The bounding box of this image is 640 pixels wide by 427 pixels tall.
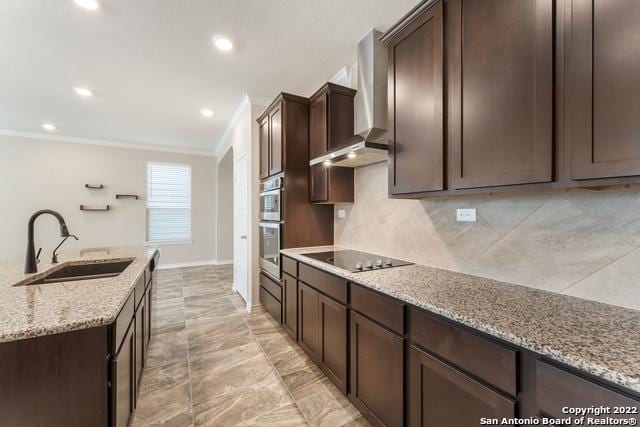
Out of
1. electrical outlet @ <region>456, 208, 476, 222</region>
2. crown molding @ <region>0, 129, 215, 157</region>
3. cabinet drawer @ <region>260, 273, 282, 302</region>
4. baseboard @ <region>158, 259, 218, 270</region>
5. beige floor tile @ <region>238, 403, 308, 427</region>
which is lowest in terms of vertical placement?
beige floor tile @ <region>238, 403, 308, 427</region>

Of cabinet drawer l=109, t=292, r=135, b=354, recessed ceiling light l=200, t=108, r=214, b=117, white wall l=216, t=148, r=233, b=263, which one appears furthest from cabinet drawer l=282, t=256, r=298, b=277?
white wall l=216, t=148, r=233, b=263

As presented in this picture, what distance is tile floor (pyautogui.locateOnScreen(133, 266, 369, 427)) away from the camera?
1702 mm

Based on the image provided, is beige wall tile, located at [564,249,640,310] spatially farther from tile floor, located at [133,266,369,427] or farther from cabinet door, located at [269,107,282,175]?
cabinet door, located at [269,107,282,175]

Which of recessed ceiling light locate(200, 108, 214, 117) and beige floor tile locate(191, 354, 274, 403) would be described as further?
recessed ceiling light locate(200, 108, 214, 117)

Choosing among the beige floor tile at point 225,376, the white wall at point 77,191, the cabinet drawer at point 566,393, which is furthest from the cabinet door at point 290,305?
the white wall at point 77,191

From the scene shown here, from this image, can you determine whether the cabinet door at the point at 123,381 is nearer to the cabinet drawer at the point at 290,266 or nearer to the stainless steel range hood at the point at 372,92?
the cabinet drawer at the point at 290,266

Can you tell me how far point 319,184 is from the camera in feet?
9.25

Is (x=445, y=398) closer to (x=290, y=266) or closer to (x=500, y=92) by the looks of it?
(x=500, y=92)

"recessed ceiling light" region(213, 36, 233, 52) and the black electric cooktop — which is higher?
"recessed ceiling light" region(213, 36, 233, 52)

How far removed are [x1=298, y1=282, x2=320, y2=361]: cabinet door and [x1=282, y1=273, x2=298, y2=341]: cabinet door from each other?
3.1 inches

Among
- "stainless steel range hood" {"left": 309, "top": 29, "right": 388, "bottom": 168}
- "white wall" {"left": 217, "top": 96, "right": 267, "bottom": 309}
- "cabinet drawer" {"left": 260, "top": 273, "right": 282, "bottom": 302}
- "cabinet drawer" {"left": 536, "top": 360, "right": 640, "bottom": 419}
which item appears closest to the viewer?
"cabinet drawer" {"left": 536, "top": 360, "right": 640, "bottom": 419}

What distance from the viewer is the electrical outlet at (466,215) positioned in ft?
5.56

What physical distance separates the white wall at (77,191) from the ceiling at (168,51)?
122 centimetres

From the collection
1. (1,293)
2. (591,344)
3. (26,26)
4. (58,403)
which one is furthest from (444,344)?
(26,26)
